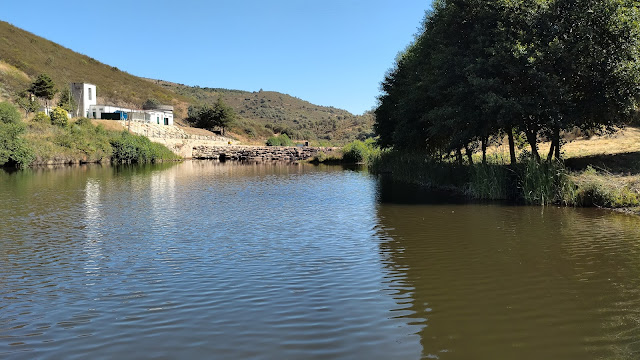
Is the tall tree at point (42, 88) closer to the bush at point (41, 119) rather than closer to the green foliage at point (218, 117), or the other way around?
the bush at point (41, 119)

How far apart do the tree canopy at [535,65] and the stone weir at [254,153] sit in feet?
200

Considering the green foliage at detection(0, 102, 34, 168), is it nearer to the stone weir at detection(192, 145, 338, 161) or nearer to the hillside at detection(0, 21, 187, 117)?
the stone weir at detection(192, 145, 338, 161)

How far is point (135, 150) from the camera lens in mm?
72062

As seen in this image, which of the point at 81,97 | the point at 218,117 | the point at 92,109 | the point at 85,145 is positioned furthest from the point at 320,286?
the point at 218,117

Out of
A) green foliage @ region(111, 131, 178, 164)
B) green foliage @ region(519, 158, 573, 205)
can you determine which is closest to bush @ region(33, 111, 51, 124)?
green foliage @ region(111, 131, 178, 164)

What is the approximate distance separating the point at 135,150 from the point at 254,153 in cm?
→ 2379

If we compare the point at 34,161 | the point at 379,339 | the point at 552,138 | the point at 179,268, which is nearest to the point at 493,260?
the point at 379,339

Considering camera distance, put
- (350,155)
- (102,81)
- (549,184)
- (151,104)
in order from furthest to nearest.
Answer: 1. (102,81)
2. (151,104)
3. (350,155)
4. (549,184)

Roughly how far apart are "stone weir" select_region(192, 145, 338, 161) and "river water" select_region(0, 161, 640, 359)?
6873 cm

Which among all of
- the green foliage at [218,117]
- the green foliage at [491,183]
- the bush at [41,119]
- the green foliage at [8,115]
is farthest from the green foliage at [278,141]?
the green foliage at [491,183]

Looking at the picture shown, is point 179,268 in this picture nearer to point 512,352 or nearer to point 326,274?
point 326,274

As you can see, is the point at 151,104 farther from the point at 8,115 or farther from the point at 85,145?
the point at 8,115

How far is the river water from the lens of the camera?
6773 mm

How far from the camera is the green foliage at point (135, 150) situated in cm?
7038
